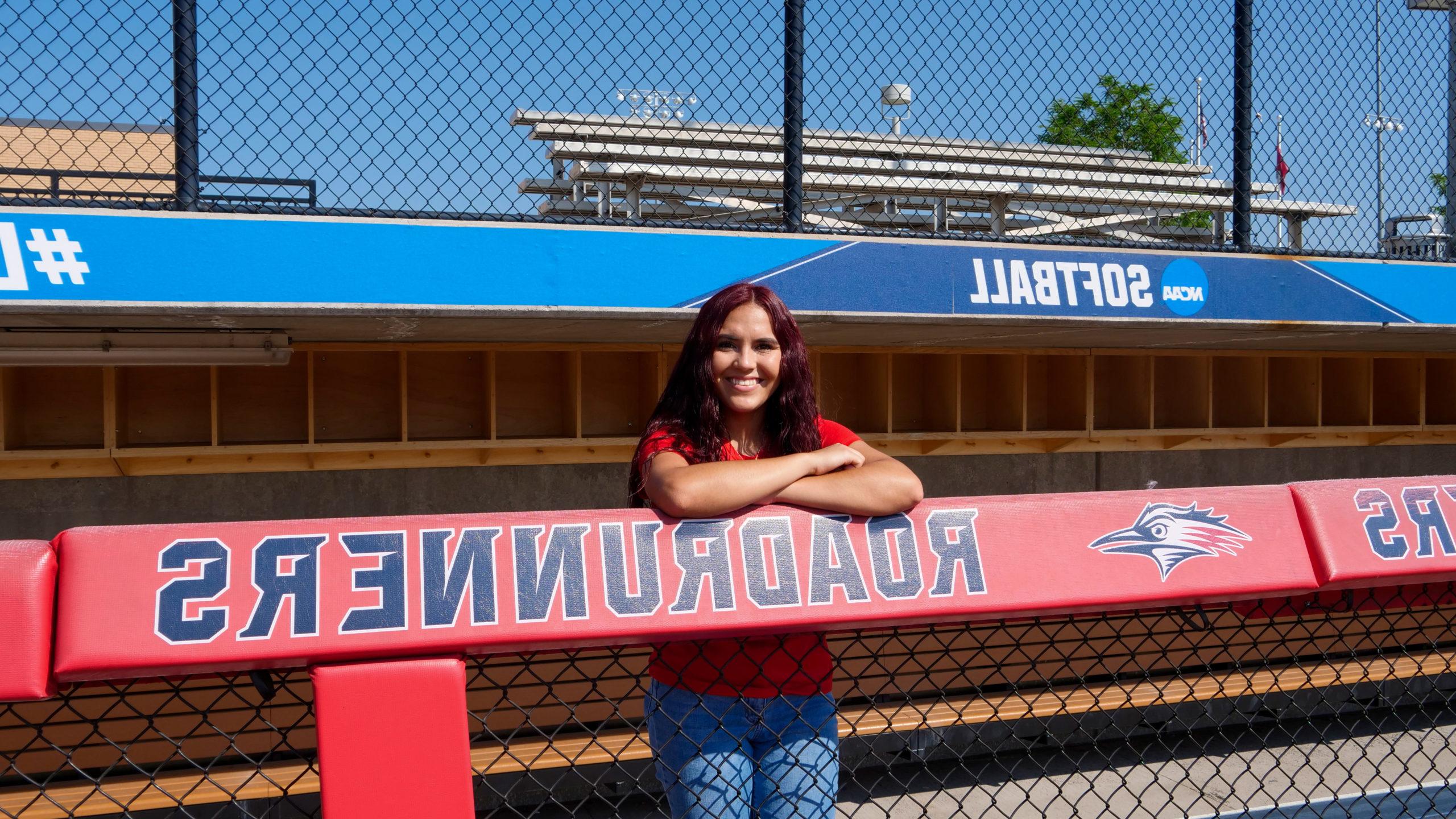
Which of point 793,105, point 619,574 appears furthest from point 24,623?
point 793,105

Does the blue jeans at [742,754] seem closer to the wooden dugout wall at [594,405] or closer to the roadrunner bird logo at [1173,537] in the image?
the roadrunner bird logo at [1173,537]

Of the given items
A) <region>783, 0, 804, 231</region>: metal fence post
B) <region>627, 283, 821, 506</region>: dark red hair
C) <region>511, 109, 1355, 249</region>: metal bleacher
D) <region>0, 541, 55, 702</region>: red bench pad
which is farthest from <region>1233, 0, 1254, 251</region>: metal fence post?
<region>0, 541, 55, 702</region>: red bench pad

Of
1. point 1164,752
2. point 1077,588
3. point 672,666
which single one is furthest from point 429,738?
point 1164,752

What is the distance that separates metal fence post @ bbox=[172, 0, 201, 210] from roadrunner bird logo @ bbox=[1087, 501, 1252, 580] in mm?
3400

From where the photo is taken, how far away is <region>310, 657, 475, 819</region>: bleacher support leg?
1.58 meters

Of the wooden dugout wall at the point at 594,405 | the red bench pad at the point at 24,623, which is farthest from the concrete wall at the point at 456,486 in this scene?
the red bench pad at the point at 24,623

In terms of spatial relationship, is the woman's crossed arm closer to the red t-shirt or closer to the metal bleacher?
the red t-shirt

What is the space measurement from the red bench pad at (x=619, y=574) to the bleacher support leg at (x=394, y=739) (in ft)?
0.12

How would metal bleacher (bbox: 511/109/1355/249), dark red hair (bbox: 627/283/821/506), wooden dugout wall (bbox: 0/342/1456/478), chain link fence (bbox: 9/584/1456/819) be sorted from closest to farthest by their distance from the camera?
dark red hair (bbox: 627/283/821/506)
chain link fence (bbox: 9/584/1456/819)
wooden dugout wall (bbox: 0/342/1456/478)
metal bleacher (bbox: 511/109/1355/249)

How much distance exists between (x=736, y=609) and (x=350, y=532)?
0.59 metres

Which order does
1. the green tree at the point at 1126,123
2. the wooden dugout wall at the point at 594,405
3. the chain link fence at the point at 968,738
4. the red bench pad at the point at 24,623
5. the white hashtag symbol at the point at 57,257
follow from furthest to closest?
1. the green tree at the point at 1126,123
2. the wooden dugout wall at the point at 594,405
3. the chain link fence at the point at 968,738
4. the white hashtag symbol at the point at 57,257
5. the red bench pad at the point at 24,623

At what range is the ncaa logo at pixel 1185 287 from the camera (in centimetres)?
510

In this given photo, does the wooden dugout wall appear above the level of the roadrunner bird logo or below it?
below

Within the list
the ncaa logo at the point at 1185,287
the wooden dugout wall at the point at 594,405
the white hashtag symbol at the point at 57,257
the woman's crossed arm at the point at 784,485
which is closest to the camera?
the woman's crossed arm at the point at 784,485
